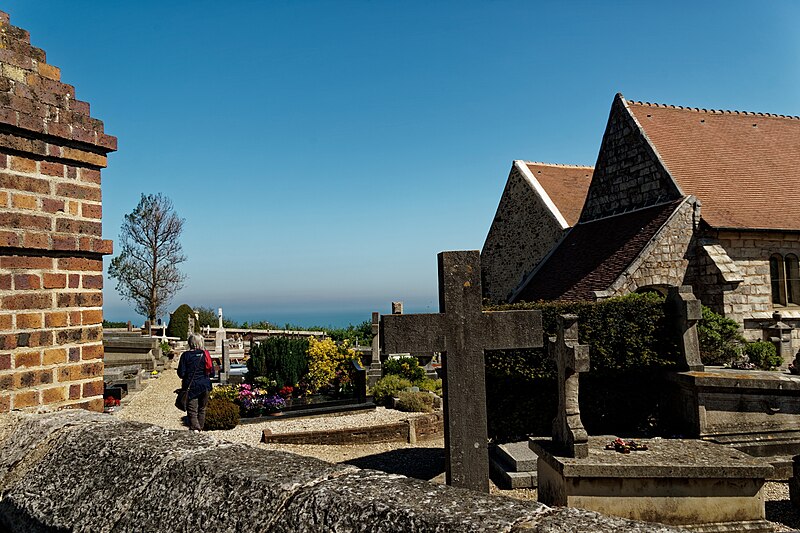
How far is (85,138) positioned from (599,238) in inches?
641

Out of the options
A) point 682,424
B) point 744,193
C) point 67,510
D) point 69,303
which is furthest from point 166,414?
point 744,193

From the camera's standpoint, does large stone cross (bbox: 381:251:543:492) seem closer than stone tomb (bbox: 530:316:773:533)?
Yes

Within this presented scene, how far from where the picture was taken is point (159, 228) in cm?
3812

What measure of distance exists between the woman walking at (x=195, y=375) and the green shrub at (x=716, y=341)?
32.1 feet

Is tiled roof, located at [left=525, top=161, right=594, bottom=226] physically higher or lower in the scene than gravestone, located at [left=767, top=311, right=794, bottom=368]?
higher

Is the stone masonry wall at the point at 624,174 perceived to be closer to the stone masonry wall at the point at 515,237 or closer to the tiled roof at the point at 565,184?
the stone masonry wall at the point at 515,237

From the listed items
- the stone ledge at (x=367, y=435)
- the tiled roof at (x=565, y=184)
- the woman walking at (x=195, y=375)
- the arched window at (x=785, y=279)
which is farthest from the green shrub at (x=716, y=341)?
the woman walking at (x=195, y=375)

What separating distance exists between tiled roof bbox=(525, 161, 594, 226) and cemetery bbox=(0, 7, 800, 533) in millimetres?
1821

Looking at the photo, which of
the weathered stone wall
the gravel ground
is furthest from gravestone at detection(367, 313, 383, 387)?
the weathered stone wall

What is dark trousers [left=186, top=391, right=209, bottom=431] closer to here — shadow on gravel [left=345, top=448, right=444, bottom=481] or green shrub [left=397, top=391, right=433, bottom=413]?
shadow on gravel [left=345, top=448, right=444, bottom=481]

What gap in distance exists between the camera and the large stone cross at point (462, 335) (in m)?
4.70

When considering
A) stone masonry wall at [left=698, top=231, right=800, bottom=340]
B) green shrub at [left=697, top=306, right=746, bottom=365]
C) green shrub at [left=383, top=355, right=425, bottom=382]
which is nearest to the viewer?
green shrub at [left=697, top=306, right=746, bottom=365]

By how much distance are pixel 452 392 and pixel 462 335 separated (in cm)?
48

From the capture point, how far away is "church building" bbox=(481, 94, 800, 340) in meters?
14.8
